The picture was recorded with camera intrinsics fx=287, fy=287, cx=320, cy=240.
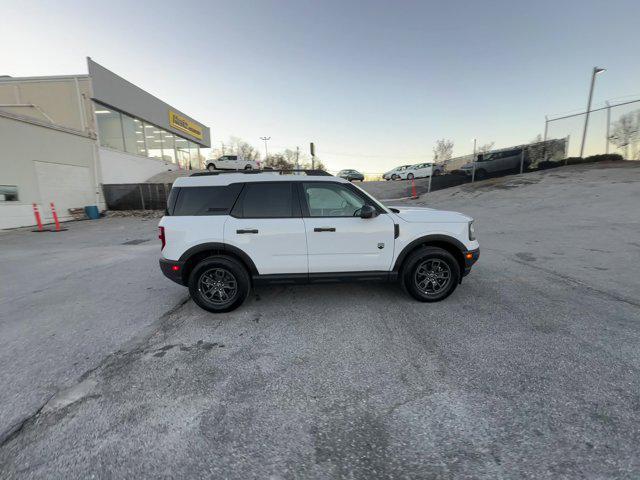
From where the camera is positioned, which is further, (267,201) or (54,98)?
(54,98)

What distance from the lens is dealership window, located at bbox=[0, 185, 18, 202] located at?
511 inches

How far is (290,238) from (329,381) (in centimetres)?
193

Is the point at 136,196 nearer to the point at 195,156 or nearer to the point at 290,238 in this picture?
the point at 290,238

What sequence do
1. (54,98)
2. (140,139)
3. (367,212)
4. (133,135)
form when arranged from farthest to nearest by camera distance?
1. (140,139)
2. (133,135)
3. (54,98)
4. (367,212)

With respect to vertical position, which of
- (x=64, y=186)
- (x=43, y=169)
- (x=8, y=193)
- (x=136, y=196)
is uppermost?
(x=43, y=169)

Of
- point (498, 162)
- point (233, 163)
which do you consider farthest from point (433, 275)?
point (233, 163)

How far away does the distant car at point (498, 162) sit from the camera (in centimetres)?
1839

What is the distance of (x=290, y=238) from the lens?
393cm

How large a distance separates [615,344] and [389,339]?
7.55 ft

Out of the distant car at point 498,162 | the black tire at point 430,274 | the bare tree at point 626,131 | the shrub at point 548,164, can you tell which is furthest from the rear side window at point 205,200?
the bare tree at point 626,131

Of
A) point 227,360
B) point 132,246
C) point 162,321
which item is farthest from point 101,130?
point 227,360

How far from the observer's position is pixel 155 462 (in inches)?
73.2

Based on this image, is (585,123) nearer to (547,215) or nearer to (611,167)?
(611,167)

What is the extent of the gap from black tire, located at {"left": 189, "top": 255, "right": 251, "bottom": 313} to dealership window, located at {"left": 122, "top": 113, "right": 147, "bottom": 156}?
2292cm
